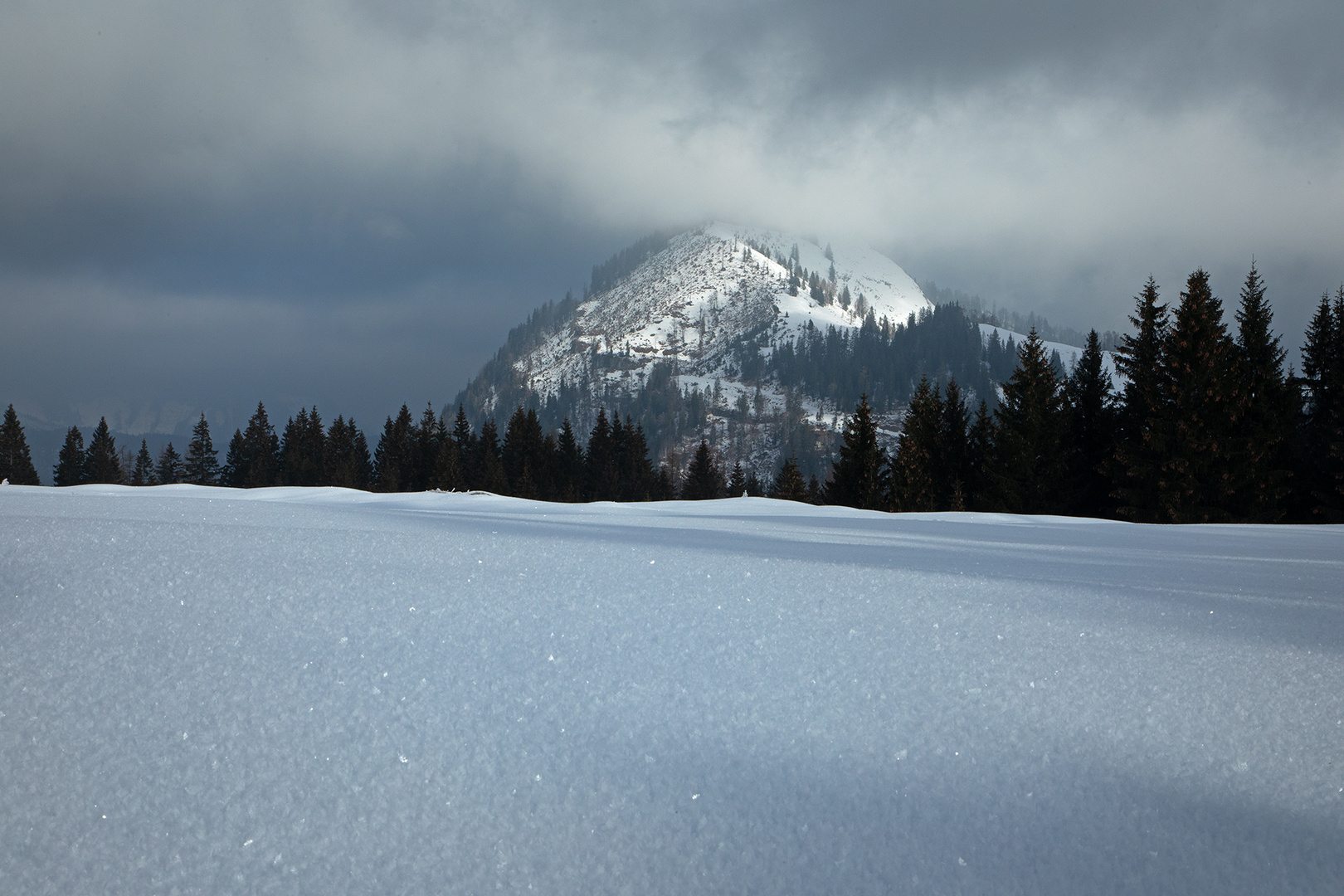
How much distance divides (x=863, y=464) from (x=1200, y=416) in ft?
50.1

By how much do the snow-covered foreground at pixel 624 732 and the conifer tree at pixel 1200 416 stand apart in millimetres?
23199

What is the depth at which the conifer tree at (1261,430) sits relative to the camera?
67.6 feet

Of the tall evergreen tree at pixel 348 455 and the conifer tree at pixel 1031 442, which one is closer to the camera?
the conifer tree at pixel 1031 442

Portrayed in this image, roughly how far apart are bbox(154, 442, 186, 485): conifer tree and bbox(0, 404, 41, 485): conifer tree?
9.23 metres

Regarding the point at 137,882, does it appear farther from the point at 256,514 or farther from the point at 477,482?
the point at 477,482

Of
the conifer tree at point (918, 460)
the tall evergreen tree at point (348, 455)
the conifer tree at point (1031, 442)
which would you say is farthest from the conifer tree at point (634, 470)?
the conifer tree at point (1031, 442)

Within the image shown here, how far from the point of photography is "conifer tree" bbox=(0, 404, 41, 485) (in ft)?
169

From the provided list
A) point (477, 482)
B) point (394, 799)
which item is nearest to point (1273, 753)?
point (394, 799)

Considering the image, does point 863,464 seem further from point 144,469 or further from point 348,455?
point 144,469

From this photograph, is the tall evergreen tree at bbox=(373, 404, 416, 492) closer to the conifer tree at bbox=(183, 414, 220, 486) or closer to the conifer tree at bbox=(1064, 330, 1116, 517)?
the conifer tree at bbox=(183, 414, 220, 486)

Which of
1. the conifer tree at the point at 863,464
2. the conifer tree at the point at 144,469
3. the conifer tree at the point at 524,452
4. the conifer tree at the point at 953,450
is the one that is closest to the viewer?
the conifer tree at the point at 953,450

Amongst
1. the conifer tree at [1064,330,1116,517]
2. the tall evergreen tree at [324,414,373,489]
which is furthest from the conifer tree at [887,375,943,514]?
the tall evergreen tree at [324,414,373,489]

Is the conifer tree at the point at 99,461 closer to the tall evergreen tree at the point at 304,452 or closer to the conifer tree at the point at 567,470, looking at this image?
the tall evergreen tree at the point at 304,452

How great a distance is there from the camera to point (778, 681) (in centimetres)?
147
